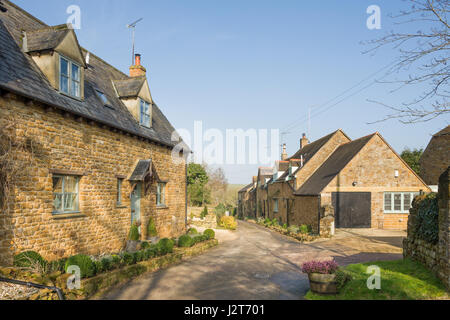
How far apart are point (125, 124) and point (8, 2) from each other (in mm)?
6161

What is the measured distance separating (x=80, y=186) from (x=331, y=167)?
1973 cm

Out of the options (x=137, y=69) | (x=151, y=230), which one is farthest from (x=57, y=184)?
(x=137, y=69)

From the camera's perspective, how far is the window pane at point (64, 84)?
447 inches

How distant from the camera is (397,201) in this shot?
77.3 feet

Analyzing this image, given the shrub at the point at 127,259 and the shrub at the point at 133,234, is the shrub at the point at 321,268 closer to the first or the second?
the shrub at the point at 127,259

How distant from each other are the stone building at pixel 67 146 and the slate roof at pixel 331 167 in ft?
42.0

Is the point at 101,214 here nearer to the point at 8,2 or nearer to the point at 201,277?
the point at 201,277

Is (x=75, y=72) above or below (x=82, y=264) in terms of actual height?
above

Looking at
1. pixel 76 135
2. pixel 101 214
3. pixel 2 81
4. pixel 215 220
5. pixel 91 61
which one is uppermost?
pixel 91 61

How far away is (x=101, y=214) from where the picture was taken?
498 inches

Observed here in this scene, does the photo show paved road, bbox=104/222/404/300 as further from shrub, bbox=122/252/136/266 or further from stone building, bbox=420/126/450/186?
stone building, bbox=420/126/450/186

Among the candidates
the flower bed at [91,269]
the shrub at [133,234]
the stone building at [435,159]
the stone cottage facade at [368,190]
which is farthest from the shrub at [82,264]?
the stone building at [435,159]

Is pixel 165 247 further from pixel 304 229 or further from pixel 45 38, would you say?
pixel 304 229
